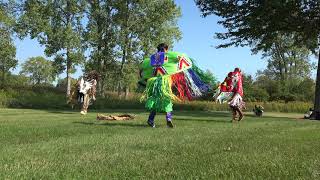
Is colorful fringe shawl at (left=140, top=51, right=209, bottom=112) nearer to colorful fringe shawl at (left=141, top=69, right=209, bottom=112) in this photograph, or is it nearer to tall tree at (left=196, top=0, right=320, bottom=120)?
colorful fringe shawl at (left=141, top=69, right=209, bottom=112)

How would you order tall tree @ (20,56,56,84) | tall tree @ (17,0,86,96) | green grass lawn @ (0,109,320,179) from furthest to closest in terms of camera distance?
tall tree @ (20,56,56,84) < tall tree @ (17,0,86,96) < green grass lawn @ (0,109,320,179)

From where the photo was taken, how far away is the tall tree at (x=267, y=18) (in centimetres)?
2543

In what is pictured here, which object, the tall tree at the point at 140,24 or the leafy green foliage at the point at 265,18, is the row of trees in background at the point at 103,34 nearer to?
the tall tree at the point at 140,24

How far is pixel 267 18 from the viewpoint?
2581 centimetres

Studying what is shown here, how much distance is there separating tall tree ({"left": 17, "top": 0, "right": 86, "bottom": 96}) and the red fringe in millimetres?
30938

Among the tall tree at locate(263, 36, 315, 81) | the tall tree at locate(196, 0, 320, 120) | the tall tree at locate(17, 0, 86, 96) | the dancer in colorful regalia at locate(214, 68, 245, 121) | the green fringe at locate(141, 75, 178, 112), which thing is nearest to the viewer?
the green fringe at locate(141, 75, 178, 112)

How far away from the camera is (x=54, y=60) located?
46281 mm

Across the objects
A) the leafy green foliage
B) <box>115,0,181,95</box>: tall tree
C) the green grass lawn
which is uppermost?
<box>115,0,181,95</box>: tall tree

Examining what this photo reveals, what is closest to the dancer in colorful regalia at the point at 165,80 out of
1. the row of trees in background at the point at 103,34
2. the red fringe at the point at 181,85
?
the red fringe at the point at 181,85

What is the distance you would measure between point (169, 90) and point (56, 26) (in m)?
34.0

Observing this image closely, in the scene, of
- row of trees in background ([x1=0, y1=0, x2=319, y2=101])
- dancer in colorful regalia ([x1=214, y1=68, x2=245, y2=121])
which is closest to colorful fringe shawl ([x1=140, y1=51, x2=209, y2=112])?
dancer in colorful regalia ([x1=214, y1=68, x2=245, y2=121])

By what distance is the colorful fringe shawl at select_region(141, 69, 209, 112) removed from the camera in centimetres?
1348

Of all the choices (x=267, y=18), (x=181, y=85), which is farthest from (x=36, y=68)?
(x=181, y=85)

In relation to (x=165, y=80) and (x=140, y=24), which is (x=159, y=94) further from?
(x=140, y=24)
